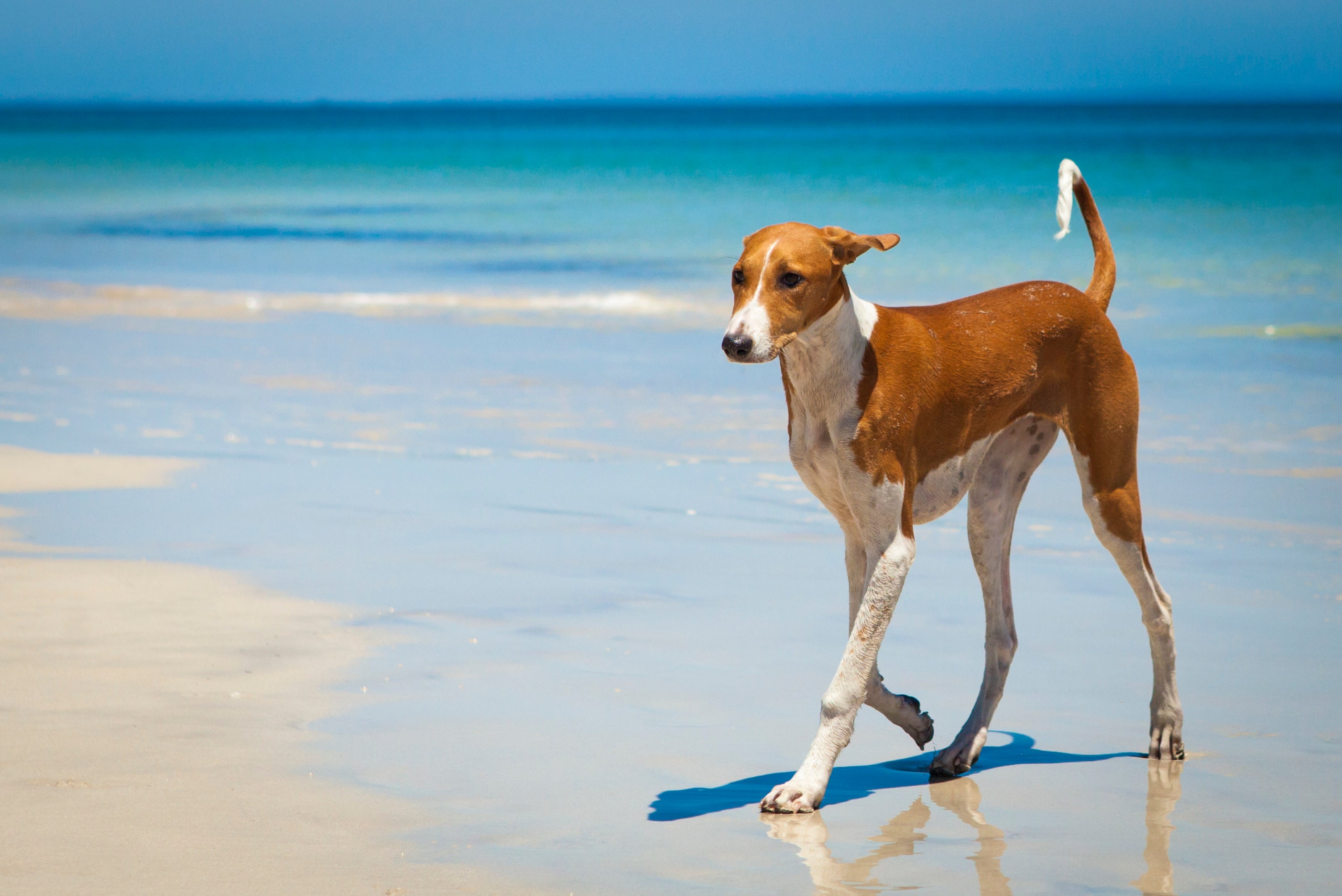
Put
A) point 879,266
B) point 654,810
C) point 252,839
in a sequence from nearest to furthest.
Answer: point 252,839, point 654,810, point 879,266

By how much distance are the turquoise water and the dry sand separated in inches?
7.6

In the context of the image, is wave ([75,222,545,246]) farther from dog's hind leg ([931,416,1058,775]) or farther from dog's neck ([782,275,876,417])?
dog's neck ([782,275,876,417])

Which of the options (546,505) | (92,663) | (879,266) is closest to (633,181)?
(879,266)

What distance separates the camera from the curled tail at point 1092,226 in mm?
4891

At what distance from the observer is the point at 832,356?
422 cm

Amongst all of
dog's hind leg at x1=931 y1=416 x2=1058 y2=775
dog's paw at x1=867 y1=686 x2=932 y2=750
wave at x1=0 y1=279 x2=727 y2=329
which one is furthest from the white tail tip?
wave at x1=0 y1=279 x2=727 y2=329

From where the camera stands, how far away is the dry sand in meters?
3.68

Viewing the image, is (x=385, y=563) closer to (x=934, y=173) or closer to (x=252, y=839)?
(x=252, y=839)

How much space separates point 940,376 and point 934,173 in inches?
1657

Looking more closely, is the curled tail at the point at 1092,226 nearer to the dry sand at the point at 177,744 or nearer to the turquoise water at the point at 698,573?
the turquoise water at the point at 698,573

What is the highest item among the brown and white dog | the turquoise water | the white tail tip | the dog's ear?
the white tail tip

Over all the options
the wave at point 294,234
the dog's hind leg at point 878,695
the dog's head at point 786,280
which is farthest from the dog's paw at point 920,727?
the wave at point 294,234

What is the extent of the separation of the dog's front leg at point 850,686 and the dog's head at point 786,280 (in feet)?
2.40

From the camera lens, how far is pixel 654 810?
4.20m
